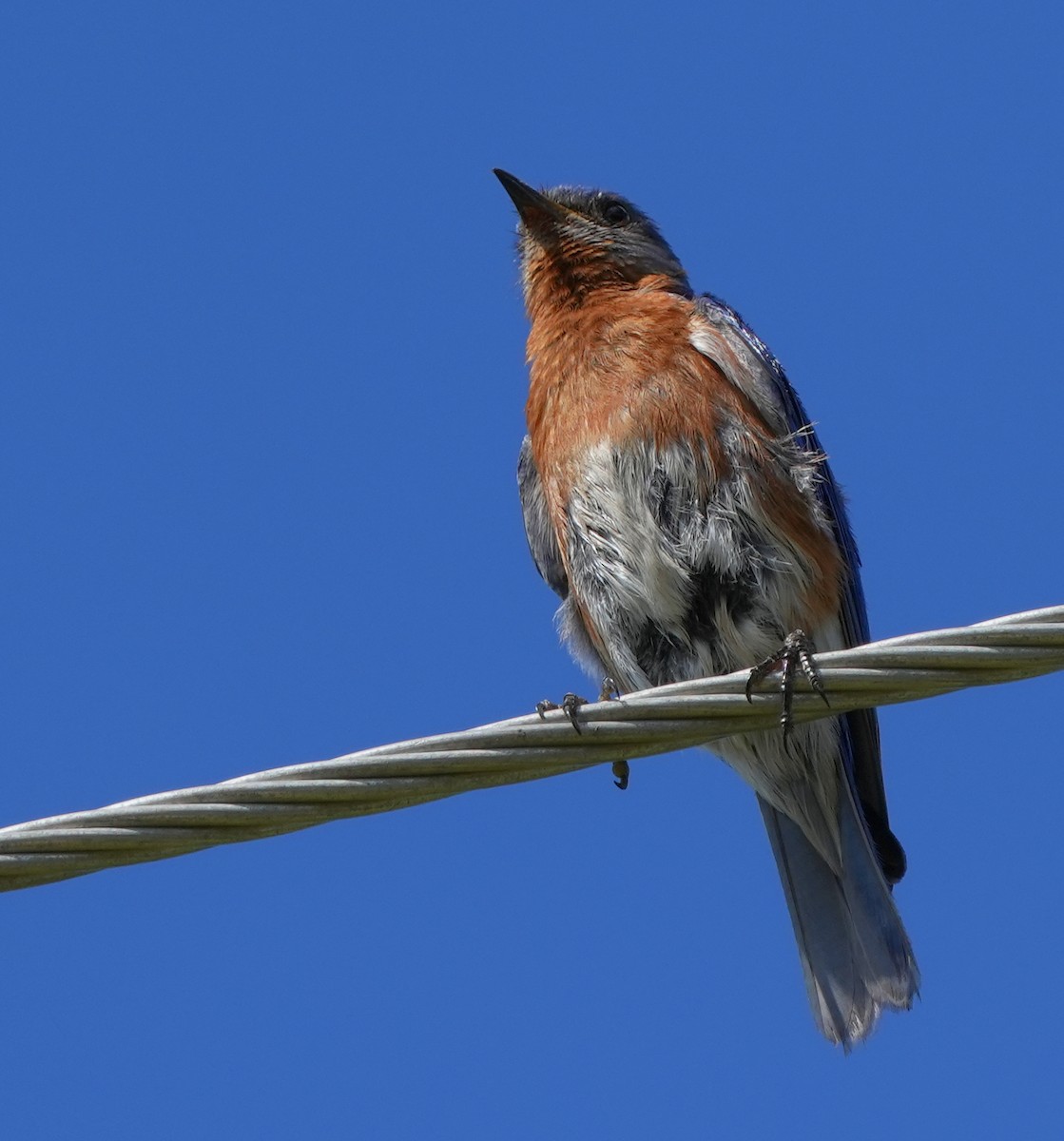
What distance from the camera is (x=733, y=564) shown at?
7.14 metres

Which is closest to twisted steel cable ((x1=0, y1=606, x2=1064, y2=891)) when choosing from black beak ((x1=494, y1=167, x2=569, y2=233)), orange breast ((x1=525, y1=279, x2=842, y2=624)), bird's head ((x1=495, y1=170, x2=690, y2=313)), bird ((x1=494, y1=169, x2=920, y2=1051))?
bird ((x1=494, y1=169, x2=920, y2=1051))

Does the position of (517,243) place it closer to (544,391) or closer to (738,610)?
(544,391)

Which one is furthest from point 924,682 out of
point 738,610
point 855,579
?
point 855,579

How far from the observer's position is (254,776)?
170 inches

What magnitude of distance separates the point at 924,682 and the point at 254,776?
72.5 inches

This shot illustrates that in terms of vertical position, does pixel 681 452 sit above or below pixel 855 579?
above

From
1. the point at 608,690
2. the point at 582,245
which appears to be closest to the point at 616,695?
the point at 608,690

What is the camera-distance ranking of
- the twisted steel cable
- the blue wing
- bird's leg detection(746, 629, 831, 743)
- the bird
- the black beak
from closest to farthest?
the twisted steel cable
bird's leg detection(746, 629, 831, 743)
the bird
the blue wing
the black beak

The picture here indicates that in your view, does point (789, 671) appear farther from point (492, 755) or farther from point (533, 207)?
point (533, 207)

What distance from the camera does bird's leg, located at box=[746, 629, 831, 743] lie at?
5059mm

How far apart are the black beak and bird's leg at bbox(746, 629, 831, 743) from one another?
3.87 metres

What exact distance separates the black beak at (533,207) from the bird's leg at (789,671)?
3868mm

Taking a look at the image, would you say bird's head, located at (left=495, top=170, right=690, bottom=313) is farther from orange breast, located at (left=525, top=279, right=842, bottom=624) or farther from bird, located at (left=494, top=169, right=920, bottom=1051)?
bird, located at (left=494, top=169, right=920, bottom=1051)

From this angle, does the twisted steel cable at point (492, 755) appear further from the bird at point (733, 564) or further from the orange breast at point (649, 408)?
the orange breast at point (649, 408)
